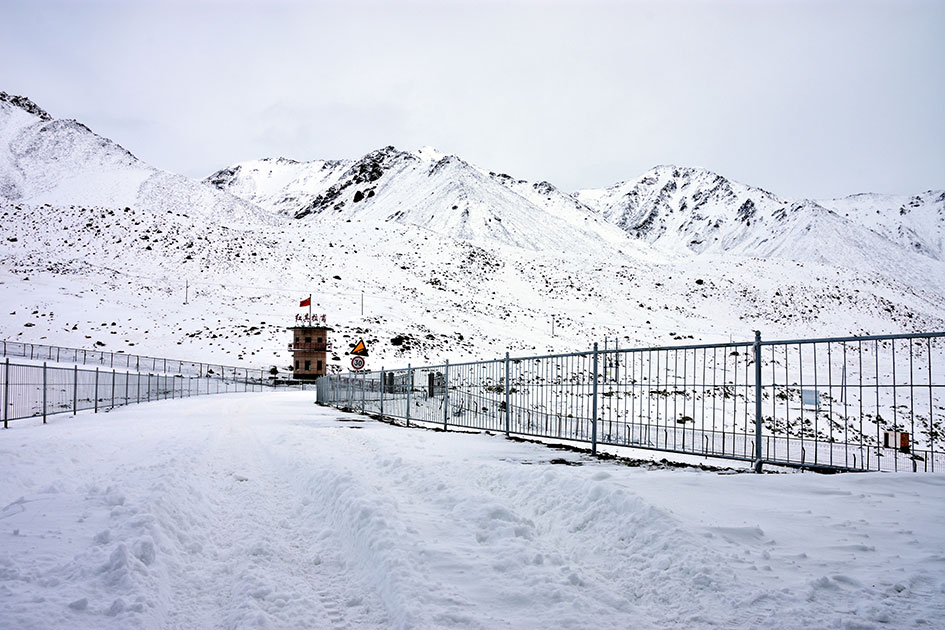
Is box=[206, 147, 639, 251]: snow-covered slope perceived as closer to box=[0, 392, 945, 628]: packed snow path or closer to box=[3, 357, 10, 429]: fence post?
box=[3, 357, 10, 429]: fence post

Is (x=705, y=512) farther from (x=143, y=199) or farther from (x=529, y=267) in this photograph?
(x=143, y=199)

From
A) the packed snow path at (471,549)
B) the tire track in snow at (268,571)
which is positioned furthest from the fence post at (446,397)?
the tire track in snow at (268,571)

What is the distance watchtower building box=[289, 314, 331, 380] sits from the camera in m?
56.2

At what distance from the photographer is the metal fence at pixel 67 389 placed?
1927 centimetres

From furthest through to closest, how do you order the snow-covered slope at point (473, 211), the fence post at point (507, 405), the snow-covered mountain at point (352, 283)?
1. the snow-covered slope at point (473, 211)
2. the snow-covered mountain at point (352, 283)
3. the fence post at point (507, 405)

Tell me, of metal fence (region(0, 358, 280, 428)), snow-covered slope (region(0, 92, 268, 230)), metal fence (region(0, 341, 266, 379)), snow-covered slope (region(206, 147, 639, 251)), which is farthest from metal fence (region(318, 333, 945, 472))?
snow-covered slope (region(0, 92, 268, 230))

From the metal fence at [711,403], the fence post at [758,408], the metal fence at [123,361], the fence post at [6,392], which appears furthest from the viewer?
the metal fence at [123,361]

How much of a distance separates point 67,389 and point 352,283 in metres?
64.4

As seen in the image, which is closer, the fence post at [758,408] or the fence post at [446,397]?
the fence post at [758,408]

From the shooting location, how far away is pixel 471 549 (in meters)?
5.97

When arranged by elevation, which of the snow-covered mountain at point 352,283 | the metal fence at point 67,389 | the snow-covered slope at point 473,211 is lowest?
the metal fence at point 67,389

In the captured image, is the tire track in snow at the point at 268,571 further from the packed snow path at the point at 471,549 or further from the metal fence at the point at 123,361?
the metal fence at the point at 123,361

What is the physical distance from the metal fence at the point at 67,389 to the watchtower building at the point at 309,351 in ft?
50.9

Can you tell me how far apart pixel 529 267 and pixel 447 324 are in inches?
1278
